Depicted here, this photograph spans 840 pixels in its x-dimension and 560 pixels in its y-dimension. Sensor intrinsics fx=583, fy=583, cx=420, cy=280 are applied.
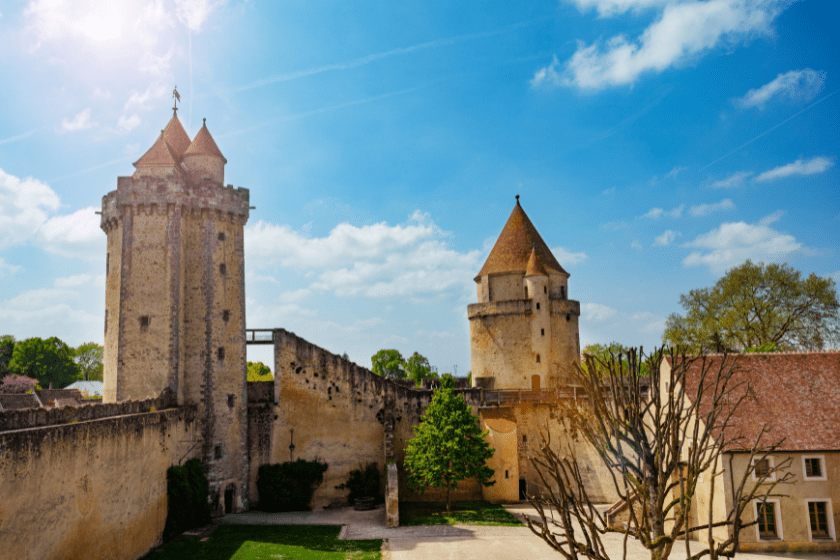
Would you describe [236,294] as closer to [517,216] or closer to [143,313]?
[143,313]

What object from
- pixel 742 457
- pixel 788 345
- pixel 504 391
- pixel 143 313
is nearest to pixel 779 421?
pixel 742 457

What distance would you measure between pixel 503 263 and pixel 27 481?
117 feet

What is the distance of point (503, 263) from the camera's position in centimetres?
4722

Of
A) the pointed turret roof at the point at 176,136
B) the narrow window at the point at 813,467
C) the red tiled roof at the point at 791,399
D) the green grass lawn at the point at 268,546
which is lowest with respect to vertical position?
the green grass lawn at the point at 268,546

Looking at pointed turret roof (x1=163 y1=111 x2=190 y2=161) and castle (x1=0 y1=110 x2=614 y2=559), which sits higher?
pointed turret roof (x1=163 y1=111 x2=190 y2=161)

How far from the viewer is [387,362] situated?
342 feet

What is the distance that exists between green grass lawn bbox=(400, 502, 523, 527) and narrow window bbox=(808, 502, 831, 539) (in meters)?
13.6

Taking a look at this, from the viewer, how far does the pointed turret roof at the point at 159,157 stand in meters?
35.8

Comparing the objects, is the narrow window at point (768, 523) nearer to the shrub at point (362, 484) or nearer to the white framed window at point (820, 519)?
the white framed window at point (820, 519)

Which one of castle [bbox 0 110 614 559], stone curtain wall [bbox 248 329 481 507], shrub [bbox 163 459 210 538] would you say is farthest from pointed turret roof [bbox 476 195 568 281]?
shrub [bbox 163 459 210 538]

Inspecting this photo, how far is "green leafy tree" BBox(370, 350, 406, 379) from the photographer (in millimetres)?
103062

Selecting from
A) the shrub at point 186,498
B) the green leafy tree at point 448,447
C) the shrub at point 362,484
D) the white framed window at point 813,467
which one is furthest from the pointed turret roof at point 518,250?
the shrub at point 186,498

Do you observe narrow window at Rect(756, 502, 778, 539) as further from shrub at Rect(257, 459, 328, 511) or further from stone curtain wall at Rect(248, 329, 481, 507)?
shrub at Rect(257, 459, 328, 511)

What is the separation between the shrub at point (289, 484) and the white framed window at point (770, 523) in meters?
24.1
